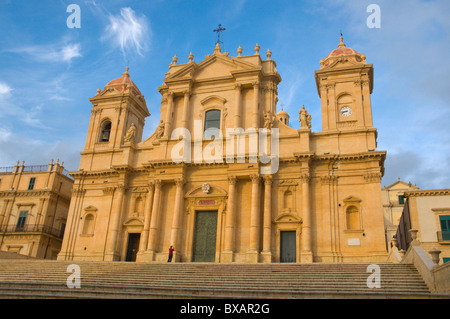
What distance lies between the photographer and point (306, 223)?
24.3m

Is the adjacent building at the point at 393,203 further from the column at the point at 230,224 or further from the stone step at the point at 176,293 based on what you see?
the stone step at the point at 176,293

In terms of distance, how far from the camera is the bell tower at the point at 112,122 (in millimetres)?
31156

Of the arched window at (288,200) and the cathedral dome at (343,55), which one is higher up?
the cathedral dome at (343,55)

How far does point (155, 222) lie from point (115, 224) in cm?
305

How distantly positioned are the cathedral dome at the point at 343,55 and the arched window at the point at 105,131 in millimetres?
16625

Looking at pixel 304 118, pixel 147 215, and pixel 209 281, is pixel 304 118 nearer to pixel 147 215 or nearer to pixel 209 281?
pixel 147 215

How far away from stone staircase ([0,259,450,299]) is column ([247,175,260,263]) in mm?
4803

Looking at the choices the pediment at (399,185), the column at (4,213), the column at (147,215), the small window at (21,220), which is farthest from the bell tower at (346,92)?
the column at (4,213)

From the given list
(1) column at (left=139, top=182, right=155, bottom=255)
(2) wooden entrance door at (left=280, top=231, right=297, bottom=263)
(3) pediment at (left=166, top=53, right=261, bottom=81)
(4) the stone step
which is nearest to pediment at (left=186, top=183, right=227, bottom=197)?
(1) column at (left=139, top=182, right=155, bottom=255)

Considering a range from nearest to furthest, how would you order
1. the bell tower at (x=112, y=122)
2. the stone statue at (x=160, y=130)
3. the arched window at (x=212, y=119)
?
the arched window at (x=212, y=119) → the stone statue at (x=160, y=130) → the bell tower at (x=112, y=122)

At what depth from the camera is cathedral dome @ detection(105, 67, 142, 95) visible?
1323 inches

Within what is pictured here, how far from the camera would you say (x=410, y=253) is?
16.5m
